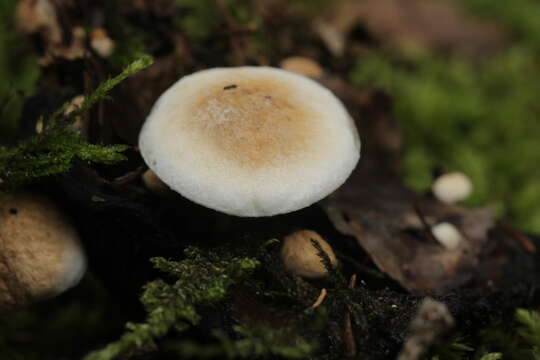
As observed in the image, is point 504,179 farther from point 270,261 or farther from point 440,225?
point 270,261

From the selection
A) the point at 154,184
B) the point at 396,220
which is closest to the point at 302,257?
the point at 154,184

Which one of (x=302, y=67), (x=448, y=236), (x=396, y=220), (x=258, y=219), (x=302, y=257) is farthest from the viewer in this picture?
(x=302, y=67)

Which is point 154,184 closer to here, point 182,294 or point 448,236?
point 182,294

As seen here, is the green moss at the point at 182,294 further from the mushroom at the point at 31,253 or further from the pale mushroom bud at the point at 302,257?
the mushroom at the point at 31,253

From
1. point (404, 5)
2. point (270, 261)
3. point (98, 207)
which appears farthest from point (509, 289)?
point (404, 5)

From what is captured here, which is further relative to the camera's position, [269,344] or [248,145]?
A: [248,145]

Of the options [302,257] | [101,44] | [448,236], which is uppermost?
[101,44]

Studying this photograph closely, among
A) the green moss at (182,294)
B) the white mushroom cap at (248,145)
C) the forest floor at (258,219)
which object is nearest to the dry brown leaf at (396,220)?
the forest floor at (258,219)

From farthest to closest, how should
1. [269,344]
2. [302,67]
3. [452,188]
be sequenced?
[302,67]
[452,188]
[269,344]
